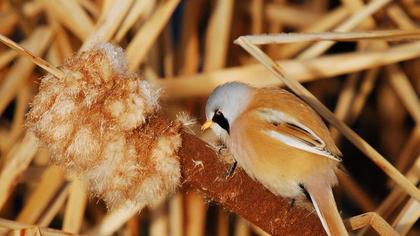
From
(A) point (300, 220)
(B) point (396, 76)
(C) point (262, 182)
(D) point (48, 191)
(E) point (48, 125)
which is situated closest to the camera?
(E) point (48, 125)

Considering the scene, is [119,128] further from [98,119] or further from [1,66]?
[1,66]

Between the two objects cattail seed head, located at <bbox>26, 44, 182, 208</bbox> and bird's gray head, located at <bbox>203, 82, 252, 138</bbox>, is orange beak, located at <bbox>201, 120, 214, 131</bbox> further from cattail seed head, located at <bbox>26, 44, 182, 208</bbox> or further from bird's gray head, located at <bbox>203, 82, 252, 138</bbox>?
cattail seed head, located at <bbox>26, 44, 182, 208</bbox>

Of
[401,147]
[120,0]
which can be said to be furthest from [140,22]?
[401,147]

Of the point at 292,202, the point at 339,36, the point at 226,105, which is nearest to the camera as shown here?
the point at 339,36

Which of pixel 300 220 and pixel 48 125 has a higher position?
pixel 48 125

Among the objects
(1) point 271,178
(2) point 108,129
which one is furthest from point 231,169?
(2) point 108,129

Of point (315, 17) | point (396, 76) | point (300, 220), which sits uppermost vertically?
point (315, 17)

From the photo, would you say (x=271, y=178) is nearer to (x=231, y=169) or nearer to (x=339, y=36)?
(x=231, y=169)

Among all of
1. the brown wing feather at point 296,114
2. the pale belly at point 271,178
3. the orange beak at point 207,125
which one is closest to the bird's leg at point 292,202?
the pale belly at point 271,178
